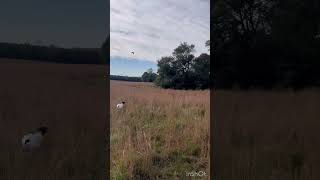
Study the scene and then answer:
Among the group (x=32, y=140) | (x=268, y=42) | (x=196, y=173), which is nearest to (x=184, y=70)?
(x=196, y=173)

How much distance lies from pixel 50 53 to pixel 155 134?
1.52m

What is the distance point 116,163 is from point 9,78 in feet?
6.38

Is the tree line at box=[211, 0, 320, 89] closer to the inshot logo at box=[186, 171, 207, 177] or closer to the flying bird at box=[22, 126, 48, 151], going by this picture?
the inshot logo at box=[186, 171, 207, 177]

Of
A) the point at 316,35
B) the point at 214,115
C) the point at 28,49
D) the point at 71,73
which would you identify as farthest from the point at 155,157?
the point at 316,35

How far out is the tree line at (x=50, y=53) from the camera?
4.03 m

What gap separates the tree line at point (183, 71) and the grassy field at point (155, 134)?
0.12m

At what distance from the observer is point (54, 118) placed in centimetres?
402

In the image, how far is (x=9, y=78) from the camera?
4.78 metres

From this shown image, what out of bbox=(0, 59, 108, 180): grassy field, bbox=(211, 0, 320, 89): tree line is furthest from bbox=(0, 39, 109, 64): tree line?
bbox=(211, 0, 320, 89): tree line

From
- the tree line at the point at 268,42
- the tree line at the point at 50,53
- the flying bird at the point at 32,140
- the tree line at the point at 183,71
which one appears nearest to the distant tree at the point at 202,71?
the tree line at the point at 183,71

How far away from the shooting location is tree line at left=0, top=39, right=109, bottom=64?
4027 millimetres

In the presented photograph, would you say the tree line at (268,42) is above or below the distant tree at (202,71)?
above

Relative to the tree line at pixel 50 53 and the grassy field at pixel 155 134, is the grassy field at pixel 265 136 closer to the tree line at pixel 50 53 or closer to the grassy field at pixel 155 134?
the grassy field at pixel 155 134

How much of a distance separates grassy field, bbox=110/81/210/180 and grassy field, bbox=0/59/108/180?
19 cm
